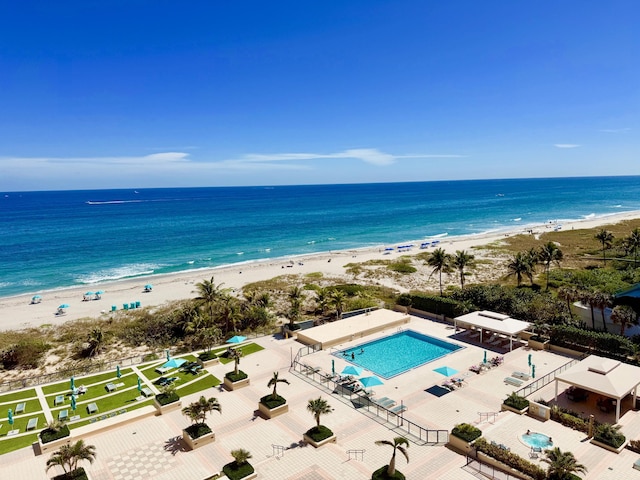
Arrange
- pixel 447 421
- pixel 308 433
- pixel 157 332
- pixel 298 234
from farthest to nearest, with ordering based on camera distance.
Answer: pixel 298 234, pixel 157 332, pixel 447 421, pixel 308 433

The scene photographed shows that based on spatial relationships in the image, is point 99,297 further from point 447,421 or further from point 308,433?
point 447,421

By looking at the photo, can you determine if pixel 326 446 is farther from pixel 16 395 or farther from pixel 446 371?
pixel 16 395

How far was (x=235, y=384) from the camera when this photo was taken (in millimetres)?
24594

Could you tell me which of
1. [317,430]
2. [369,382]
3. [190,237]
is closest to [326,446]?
[317,430]

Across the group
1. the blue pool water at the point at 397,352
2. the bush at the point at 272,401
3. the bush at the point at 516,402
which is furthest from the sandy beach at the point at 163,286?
the bush at the point at 272,401

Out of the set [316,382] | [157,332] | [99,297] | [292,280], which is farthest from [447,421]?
[99,297]

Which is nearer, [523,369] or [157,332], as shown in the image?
[523,369]

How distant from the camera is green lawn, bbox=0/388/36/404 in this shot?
80.0ft

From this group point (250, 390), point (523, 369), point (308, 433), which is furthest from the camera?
point (523, 369)

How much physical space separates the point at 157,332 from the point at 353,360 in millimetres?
16624

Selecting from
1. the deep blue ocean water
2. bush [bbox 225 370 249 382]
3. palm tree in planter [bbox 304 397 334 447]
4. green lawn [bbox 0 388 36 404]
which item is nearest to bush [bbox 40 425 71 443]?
green lawn [bbox 0 388 36 404]

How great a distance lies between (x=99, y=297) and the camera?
51.7 m

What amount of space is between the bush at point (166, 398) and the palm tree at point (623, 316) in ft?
93.3

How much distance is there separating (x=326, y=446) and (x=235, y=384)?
7.97 m
